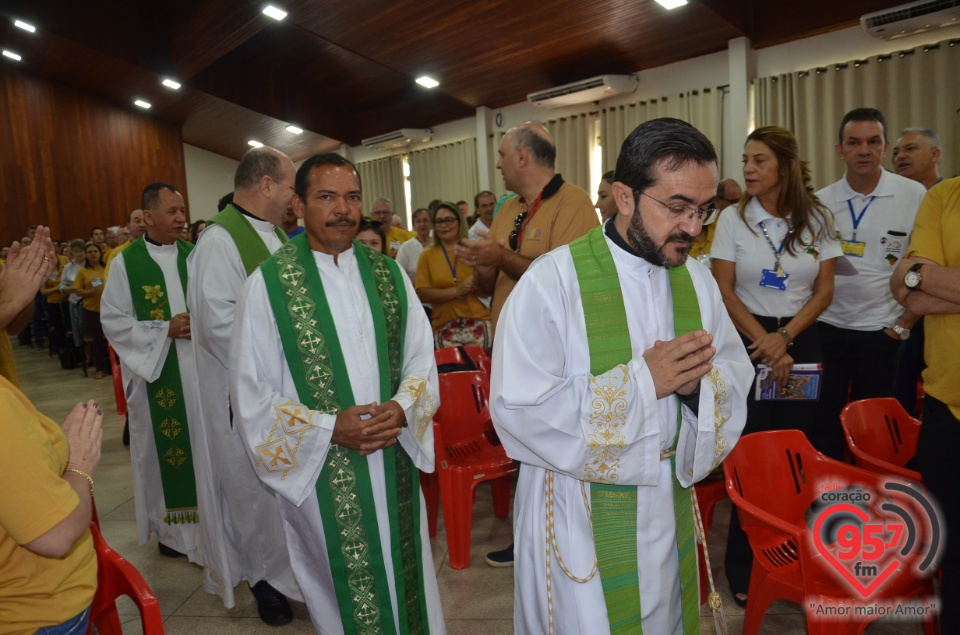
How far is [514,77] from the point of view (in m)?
9.17

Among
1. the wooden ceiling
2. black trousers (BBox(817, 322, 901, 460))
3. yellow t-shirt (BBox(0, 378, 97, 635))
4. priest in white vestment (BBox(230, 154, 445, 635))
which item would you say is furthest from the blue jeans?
the wooden ceiling

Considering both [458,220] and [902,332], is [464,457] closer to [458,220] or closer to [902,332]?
[458,220]

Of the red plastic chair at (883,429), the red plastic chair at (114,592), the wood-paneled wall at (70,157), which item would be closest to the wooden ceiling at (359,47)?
the wood-paneled wall at (70,157)

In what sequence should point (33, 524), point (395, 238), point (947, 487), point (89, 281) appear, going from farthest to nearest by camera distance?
1. point (89, 281)
2. point (395, 238)
3. point (947, 487)
4. point (33, 524)

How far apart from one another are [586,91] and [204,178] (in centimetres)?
984

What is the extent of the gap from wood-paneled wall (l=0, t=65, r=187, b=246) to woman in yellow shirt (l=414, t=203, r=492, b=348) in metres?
9.90

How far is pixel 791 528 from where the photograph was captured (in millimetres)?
1864

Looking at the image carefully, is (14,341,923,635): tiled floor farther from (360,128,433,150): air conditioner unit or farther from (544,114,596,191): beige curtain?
(360,128,433,150): air conditioner unit

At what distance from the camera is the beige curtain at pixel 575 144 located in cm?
952

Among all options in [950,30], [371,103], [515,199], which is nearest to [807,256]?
[515,199]

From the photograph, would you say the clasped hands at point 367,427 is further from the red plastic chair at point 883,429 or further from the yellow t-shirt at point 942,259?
the red plastic chair at point 883,429

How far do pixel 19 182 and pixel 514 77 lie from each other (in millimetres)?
8728

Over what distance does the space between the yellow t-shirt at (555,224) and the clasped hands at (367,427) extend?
106cm


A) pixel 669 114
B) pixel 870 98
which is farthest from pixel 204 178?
pixel 870 98
